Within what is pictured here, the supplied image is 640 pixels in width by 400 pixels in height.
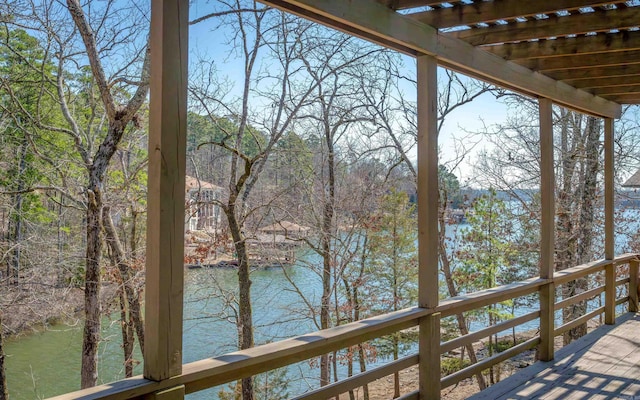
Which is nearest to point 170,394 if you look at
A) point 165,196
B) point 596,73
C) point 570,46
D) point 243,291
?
point 165,196

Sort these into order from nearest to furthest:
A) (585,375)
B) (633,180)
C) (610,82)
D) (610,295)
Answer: (585,375) < (610,82) < (610,295) < (633,180)

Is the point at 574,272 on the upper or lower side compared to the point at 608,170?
lower

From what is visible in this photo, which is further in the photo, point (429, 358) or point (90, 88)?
point (90, 88)

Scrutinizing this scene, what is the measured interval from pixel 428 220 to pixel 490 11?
1.21 m

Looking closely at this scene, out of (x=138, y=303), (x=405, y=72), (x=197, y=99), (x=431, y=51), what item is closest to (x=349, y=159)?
(x=405, y=72)

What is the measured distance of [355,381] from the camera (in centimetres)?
257

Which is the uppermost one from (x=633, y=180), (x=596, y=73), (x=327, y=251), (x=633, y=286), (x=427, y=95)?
(x=596, y=73)

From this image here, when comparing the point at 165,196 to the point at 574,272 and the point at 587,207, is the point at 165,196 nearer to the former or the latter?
the point at 574,272

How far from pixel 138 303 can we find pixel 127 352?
788mm

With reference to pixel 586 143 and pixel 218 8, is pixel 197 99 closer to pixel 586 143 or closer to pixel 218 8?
pixel 218 8

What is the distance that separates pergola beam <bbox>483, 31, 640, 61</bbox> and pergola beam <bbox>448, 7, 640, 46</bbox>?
0.97ft

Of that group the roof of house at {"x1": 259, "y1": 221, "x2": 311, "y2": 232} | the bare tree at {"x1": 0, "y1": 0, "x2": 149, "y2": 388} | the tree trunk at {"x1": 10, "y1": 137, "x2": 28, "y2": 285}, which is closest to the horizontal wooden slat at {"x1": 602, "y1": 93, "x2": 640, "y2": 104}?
the roof of house at {"x1": 259, "y1": 221, "x2": 311, "y2": 232}

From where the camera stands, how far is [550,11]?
2.59 metres

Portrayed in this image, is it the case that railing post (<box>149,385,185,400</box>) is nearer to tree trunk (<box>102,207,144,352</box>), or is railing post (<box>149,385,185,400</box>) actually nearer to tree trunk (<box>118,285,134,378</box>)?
tree trunk (<box>102,207,144,352</box>)
